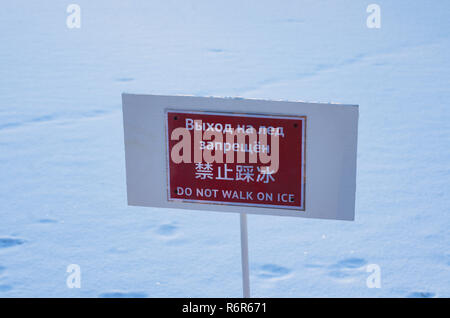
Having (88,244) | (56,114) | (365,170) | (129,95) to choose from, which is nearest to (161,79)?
(56,114)

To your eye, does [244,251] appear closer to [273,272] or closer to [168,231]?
[273,272]

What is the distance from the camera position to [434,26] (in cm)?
604

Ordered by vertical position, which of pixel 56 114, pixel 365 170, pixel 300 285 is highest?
pixel 56 114

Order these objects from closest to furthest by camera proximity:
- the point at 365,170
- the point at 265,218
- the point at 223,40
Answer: the point at 265,218
the point at 365,170
the point at 223,40

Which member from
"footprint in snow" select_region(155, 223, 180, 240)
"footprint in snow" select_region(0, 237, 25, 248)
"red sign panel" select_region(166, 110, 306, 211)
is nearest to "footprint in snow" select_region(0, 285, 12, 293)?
"footprint in snow" select_region(0, 237, 25, 248)

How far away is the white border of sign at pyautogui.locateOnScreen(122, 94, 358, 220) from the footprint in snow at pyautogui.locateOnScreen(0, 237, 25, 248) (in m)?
1.00

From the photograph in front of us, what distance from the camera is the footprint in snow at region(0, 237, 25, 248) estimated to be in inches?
99.6

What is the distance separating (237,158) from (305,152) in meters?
0.18

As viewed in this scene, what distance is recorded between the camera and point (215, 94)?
4469mm

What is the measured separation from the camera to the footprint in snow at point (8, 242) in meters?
2.53

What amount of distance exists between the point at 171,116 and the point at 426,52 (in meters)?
4.15

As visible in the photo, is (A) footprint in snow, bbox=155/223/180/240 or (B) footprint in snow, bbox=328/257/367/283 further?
(A) footprint in snow, bbox=155/223/180/240

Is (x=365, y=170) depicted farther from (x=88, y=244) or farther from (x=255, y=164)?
(x=255, y=164)

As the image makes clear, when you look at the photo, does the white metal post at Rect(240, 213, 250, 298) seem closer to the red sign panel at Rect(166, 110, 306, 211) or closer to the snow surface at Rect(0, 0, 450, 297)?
the red sign panel at Rect(166, 110, 306, 211)
